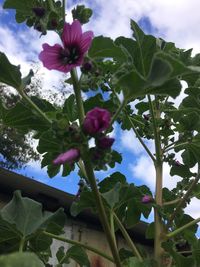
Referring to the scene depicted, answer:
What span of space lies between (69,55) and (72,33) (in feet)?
0.22

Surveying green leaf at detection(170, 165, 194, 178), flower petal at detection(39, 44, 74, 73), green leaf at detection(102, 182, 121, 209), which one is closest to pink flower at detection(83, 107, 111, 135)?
flower petal at detection(39, 44, 74, 73)

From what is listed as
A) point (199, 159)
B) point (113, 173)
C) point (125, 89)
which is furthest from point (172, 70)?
point (113, 173)

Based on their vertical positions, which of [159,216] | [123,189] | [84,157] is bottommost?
[84,157]

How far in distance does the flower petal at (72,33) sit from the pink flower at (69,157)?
380mm

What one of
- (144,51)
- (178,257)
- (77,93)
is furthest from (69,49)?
(178,257)

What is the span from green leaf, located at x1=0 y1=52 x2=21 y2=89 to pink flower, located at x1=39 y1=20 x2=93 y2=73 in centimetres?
10

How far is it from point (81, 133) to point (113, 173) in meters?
1.12

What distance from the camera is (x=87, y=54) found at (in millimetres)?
1513

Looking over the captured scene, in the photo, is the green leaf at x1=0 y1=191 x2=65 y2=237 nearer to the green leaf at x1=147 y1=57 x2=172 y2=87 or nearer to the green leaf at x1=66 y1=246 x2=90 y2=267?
the green leaf at x1=66 y1=246 x2=90 y2=267

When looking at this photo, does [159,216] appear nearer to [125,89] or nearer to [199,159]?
[199,159]

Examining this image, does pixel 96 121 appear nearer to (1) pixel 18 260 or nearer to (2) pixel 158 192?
(1) pixel 18 260

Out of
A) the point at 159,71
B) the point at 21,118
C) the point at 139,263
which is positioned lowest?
the point at 139,263

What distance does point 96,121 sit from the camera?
1289 mm

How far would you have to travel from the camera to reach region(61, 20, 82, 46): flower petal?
148 cm
